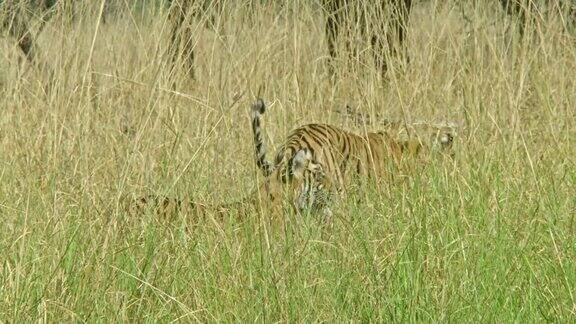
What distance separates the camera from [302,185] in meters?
3.71

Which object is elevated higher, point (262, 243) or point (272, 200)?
point (262, 243)

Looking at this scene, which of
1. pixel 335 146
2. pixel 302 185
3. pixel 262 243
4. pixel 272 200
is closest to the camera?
pixel 262 243

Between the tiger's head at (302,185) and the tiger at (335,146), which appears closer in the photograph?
the tiger's head at (302,185)

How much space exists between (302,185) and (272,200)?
0.32 m

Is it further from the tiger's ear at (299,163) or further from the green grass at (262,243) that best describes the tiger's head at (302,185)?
the green grass at (262,243)

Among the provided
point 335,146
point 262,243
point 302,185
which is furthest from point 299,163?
point 262,243

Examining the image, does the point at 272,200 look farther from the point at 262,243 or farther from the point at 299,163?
the point at 262,243

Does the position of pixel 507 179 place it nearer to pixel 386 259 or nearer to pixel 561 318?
pixel 386 259

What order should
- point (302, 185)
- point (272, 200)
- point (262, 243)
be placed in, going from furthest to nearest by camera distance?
point (302, 185)
point (272, 200)
point (262, 243)

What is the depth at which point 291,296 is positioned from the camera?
Result: 2.35 metres

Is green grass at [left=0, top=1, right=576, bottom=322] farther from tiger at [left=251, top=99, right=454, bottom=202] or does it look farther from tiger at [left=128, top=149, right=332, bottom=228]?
tiger at [left=251, top=99, right=454, bottom=202]

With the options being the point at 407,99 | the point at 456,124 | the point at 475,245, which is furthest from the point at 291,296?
the point at 407,99

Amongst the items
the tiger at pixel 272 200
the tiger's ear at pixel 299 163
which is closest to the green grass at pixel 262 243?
the tiger at pixel 272 200

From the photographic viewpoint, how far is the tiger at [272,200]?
2811mm
